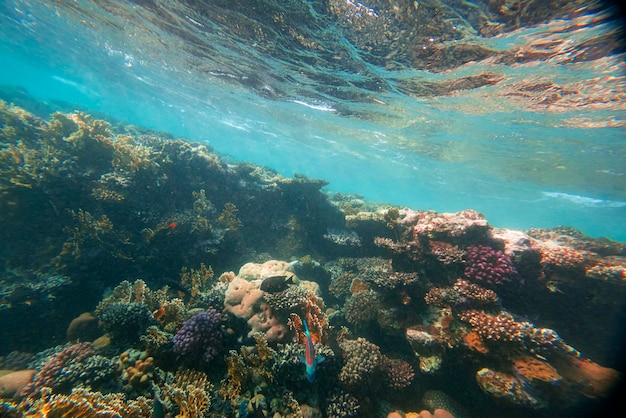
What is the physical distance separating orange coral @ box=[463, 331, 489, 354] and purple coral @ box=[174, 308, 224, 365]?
17.5 ft

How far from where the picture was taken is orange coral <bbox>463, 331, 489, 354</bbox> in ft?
17.8

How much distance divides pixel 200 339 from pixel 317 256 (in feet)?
22.7

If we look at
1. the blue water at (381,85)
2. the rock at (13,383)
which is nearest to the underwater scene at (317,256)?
the rock at (13,383)

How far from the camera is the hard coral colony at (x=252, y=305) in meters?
4.63

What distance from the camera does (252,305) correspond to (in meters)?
6.07

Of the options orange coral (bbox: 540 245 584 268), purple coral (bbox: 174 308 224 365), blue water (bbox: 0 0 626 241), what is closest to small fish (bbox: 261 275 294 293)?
purple coral (bbox: 174 308 224 365)

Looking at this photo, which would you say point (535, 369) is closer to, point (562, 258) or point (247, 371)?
point (562, 258)

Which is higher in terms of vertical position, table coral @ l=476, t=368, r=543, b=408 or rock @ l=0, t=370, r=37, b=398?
table coral @ l=476, t=368, r=543, b=408

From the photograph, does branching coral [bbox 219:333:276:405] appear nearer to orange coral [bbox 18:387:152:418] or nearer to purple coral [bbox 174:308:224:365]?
purple coral [bbox 174:308:224:365]

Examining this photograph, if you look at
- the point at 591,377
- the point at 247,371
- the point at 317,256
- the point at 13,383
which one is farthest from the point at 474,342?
the point at 13,383

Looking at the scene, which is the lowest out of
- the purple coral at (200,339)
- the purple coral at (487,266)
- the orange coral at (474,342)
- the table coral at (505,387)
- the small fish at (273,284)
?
the purple coral at (200,339)

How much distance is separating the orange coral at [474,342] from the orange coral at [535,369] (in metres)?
0.60

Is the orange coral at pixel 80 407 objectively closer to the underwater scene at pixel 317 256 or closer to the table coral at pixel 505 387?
the underwater scene at pixel 317 256

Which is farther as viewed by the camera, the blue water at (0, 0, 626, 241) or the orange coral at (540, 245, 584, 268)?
the blue water at (0, 0, 626, 241)
